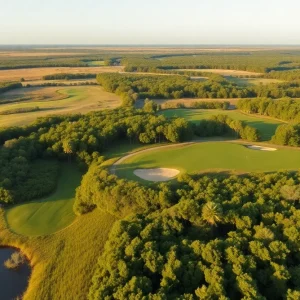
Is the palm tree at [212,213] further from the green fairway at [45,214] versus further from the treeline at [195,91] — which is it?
the treeline at [195,91]

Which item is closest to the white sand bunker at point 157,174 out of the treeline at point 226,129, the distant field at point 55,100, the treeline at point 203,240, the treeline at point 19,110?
the treeline at point 203,240

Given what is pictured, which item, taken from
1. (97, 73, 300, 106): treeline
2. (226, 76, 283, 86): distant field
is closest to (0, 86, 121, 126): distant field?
(97, 73, 300, 106): treeline

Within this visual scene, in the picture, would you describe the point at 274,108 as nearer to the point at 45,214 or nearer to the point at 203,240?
the point at 203,240

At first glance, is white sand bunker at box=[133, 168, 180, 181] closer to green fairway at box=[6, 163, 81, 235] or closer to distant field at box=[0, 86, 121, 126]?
green fairway at box=[6, 163, 81, 235]

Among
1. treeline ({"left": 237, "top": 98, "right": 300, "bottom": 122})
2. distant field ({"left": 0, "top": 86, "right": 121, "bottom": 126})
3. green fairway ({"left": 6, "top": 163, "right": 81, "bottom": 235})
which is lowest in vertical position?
distant field ({"left": 0, "top": 86, "right": 121, "bottom": 126})

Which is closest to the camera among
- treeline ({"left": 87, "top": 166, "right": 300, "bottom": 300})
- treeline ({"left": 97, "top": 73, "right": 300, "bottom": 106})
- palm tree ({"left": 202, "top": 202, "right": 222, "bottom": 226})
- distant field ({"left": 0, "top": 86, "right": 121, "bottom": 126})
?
treeline ({"left": 87, "top": 166, "right": 300, "bottom": 300})

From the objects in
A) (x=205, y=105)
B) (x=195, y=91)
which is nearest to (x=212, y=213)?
(x=205, y=105)
